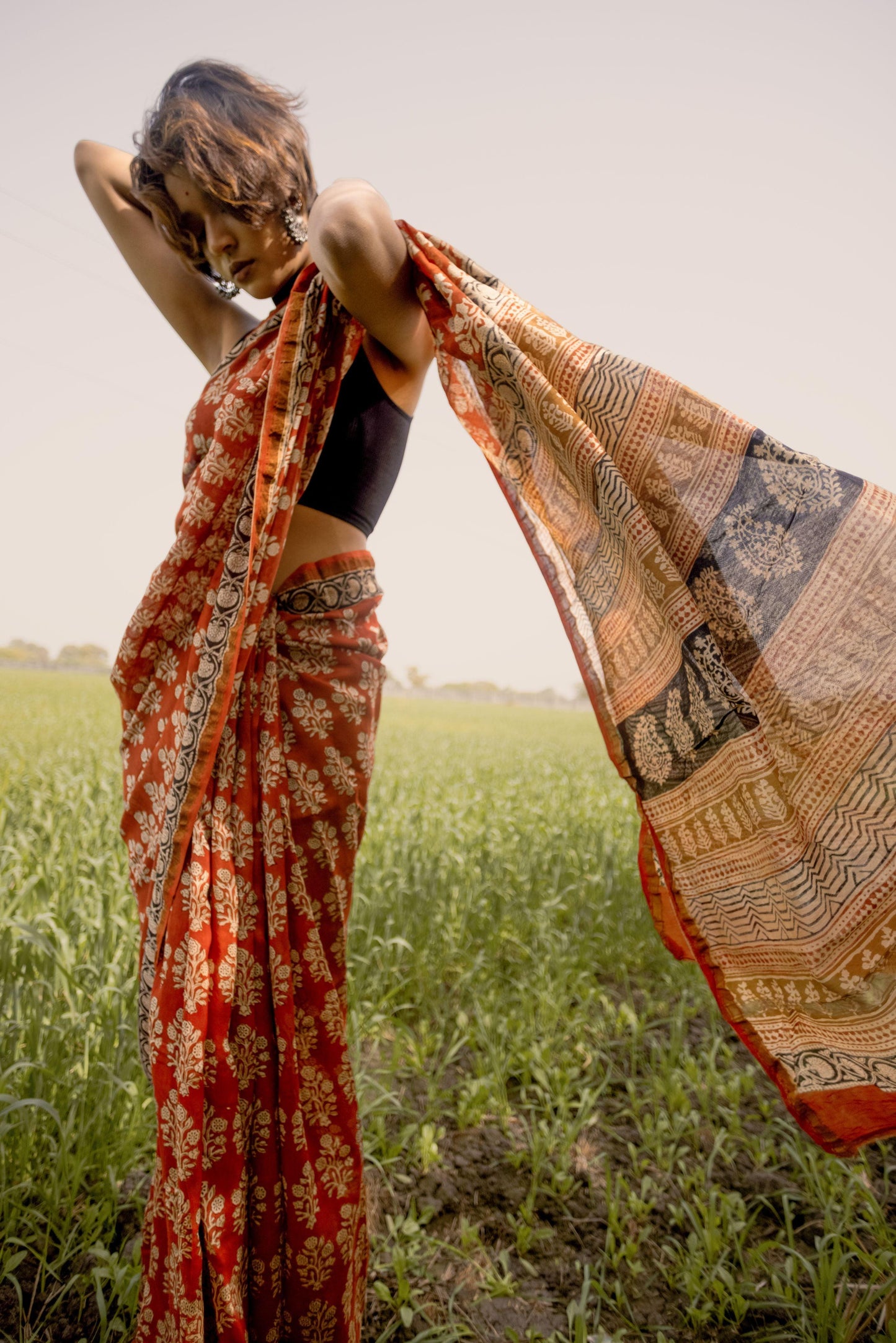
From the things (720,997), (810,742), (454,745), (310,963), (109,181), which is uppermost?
(109,181)

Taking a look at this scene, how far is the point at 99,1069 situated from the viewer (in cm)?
186

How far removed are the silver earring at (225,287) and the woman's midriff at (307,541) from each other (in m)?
0.55

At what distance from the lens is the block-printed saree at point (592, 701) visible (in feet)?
3.56

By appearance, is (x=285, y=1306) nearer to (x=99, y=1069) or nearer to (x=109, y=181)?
(x=99, y=1069)

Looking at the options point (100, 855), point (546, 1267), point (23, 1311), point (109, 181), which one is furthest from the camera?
point (100, 855)

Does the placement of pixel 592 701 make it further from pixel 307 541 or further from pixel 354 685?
pixel 307 541

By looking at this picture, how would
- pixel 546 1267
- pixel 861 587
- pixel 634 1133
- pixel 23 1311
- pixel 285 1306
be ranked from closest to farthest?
pixel 861 587, pixel 285 1306, pixel 23 1311, pixel 546 1267, pixel 634 1133

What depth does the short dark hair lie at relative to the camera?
52.7 inches

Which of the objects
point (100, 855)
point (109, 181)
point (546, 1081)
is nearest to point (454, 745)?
point (100, 855)

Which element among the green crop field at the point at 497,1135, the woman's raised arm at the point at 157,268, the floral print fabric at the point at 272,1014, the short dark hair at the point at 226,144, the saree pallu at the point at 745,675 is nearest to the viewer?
the saree pallu at the point at 745,675

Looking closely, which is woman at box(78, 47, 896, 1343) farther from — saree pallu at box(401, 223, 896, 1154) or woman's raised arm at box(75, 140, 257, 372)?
woman's raised arm at box(75, 140, 257, 372)

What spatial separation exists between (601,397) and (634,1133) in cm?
199

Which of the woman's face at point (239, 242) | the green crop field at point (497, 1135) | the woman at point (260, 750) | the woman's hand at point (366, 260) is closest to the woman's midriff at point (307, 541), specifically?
the woman at point (260, 750)

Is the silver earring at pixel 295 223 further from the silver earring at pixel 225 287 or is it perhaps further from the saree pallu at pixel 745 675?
the saree pallu at pixel 745 675
